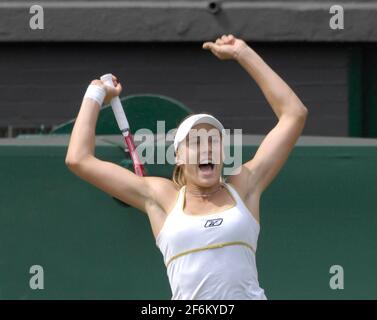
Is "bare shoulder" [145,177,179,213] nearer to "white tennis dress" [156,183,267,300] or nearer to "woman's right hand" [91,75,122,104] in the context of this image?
"white tennis dress" [156,183,267,300]

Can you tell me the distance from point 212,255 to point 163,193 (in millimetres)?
364

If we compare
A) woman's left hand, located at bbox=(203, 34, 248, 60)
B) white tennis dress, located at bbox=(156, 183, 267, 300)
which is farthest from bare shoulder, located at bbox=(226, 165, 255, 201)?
woman's left hand, located at bbox=(203, 34, 248, 60)

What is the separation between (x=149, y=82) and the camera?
10.3 metres

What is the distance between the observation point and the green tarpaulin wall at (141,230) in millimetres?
6684

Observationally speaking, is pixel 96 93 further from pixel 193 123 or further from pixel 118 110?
pixel 193 123

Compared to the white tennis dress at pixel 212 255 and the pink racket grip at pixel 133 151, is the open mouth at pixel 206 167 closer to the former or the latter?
the white tennis dress at pixel 212 255

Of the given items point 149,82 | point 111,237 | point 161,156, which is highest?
point 149,82

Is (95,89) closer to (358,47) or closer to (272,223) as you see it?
(272,223)

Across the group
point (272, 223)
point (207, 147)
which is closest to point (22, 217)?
point (272, 223)

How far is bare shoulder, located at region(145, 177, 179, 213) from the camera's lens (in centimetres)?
466

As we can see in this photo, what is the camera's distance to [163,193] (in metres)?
4.70

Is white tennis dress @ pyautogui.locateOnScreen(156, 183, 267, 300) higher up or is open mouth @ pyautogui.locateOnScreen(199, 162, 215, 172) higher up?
open mouth @ pyautogui.locateOnScreen(199, 162, 215, 172)

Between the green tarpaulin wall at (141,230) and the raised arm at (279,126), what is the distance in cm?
189
